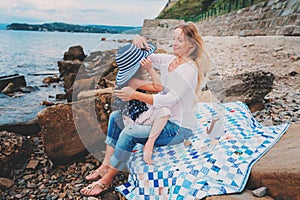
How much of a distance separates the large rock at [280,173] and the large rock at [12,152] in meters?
2.81

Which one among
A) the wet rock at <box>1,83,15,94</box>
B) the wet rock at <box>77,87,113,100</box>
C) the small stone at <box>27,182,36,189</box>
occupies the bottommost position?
the wet rock at <box>1,83,15,94</box>

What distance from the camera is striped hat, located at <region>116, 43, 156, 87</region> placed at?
9.27ft

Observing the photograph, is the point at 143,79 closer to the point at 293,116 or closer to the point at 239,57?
the point at 293,116

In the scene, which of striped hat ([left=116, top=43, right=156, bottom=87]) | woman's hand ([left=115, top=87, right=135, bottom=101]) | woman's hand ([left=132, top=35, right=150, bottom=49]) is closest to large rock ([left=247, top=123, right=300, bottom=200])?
woman's hand ([left=115, top=87, right=135, bottom=101])

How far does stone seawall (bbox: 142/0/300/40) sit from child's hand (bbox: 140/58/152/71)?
16.7ft

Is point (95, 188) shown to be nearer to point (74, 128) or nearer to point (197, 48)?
point (74, 128)

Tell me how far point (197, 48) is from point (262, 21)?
472 inches

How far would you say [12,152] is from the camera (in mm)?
3773

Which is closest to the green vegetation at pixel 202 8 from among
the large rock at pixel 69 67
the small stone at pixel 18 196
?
the large rock at pixel 69 67

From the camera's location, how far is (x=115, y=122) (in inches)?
120

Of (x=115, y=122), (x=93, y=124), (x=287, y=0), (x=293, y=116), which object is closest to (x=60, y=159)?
(x=93, y=124)

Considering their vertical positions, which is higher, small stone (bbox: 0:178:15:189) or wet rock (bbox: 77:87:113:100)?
wet rock (bbox: 77:87:113:100)

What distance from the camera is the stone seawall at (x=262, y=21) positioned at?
35.9 ft

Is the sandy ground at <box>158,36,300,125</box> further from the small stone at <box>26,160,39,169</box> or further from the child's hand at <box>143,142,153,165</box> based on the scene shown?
the small stone at <box>26,160,39,169</box>
